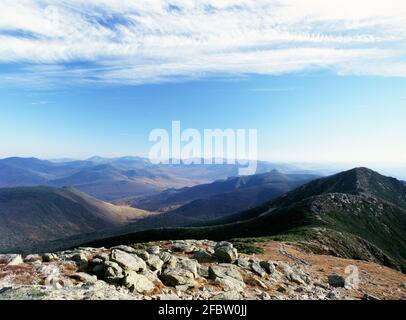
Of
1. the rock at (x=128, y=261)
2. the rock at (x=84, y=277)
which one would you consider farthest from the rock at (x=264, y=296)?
the rock at (x=84, y=277)

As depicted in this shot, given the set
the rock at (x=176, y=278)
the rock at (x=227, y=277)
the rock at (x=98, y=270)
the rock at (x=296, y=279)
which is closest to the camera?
the rock at (x=98, y=270)

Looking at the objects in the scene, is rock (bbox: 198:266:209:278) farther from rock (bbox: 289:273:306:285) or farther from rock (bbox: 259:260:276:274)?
rock (bbox: 289:273:306:285)

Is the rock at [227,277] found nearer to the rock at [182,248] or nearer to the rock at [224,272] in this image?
the rock at [224,272]

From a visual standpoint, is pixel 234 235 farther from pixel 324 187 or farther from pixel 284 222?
pixel 324 187

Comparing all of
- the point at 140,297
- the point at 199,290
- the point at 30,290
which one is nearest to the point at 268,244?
the point at 199,290

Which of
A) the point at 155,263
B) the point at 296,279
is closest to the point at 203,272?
the point at 155,263
